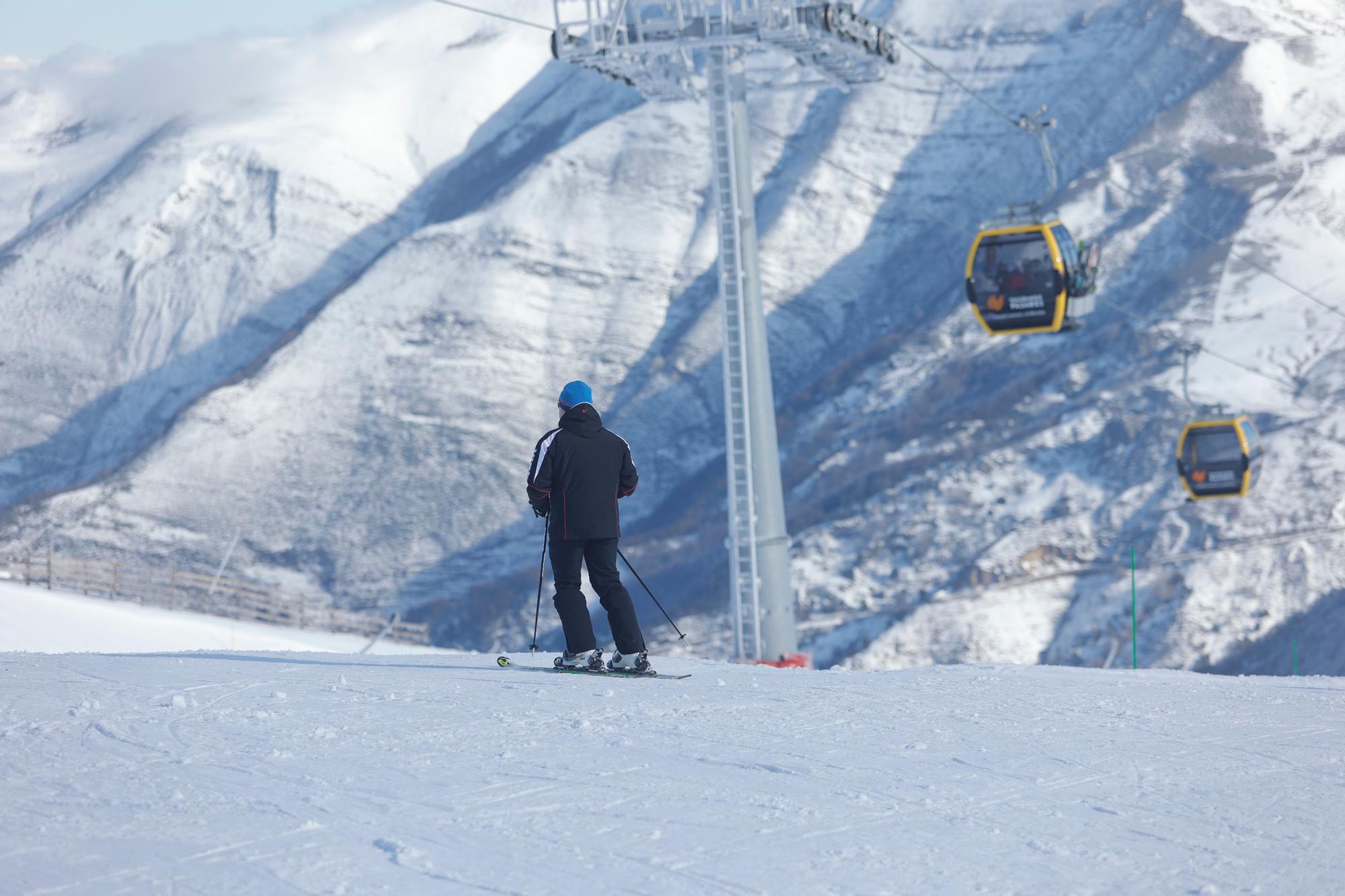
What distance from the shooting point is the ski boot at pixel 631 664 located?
866 centimetres

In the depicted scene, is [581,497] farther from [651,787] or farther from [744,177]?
[744,177]

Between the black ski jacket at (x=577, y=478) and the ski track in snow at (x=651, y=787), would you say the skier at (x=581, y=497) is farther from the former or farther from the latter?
the ski track in snow at (x=651, y=787)

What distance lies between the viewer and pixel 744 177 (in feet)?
64.1

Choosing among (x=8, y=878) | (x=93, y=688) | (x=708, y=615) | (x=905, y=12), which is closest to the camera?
(x=8, y=878)

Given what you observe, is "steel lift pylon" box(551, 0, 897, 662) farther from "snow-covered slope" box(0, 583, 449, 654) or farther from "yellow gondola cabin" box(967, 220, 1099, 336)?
"snow-covered slope" box(0, 583, 449, 654)

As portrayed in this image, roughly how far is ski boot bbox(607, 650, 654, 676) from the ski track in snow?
41 centimetres

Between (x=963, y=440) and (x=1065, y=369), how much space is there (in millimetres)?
5934

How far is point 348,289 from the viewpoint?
95562mm

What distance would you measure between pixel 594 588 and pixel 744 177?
Answer: 1192 centimetres

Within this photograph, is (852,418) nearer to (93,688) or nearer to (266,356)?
(266,356)

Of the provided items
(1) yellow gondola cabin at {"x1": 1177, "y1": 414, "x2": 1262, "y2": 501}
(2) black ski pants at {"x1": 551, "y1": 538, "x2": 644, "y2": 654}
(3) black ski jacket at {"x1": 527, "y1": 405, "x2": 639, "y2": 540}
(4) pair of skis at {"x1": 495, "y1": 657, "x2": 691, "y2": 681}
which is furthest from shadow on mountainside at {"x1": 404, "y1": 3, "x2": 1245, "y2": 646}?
(3) black ski jacket at {"x1": 527, "y1": 405, "x2": 639, "y2": 540}

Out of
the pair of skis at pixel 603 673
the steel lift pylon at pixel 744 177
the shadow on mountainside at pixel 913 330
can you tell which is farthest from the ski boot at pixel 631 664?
the shadow on mountainside at pixel 913 330

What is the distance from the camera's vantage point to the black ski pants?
27.4 feet

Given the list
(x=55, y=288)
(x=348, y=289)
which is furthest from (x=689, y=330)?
(x=55, y=288)
